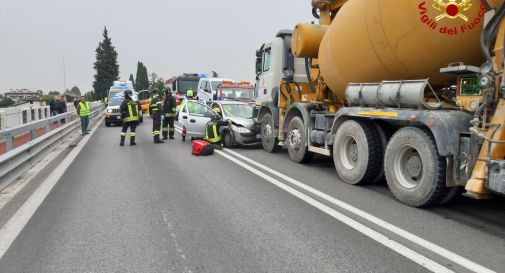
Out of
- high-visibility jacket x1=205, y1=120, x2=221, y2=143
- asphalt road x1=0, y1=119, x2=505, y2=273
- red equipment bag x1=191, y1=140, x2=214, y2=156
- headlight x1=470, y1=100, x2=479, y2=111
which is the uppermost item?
headlight x1=470, y1=100, x2=479, y2=111

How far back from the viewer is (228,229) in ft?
15.8

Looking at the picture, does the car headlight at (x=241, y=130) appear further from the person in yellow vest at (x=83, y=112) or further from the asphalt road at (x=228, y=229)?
the person in yellow vest at (x=83, y=112)

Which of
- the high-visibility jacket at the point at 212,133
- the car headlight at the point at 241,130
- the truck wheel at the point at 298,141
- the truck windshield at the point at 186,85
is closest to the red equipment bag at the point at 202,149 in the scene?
the high-visibility jacket at the point at 212,133

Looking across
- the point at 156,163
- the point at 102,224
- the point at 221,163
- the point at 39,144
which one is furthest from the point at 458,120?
the point at 39,144

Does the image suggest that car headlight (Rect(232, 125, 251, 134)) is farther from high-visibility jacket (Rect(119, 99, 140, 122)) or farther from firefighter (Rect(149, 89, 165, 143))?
high-visibility jacket (Rect(119, 99, 140, 122))

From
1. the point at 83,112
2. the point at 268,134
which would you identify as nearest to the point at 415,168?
the point at 268,134

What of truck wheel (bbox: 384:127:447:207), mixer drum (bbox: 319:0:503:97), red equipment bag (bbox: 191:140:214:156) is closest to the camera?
truck wheel (bbox: 384:127:447:207)

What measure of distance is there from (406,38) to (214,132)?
7.12 m

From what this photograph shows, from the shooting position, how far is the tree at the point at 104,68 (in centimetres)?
9627

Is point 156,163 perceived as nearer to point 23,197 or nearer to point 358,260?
point 23,197

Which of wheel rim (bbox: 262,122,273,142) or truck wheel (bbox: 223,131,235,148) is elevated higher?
wheel rim (bbox: 262,122,273,142)

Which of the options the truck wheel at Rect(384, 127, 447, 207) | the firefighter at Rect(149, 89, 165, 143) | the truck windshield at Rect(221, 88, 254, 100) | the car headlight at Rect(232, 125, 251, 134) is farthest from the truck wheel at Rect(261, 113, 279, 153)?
the truck windshield at Rect(221, 88, 254, 100)

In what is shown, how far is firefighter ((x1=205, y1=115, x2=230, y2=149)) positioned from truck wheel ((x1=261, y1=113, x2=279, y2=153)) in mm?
1243

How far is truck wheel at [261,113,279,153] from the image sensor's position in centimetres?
1121
